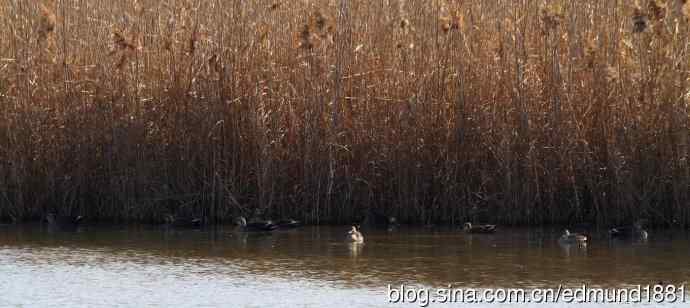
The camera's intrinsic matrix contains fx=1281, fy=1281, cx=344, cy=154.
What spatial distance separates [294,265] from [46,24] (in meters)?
3.65

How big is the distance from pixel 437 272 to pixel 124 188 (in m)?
3.63

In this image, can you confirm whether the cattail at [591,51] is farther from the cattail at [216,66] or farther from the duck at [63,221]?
the duck at [63,221]

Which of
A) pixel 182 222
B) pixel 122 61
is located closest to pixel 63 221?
pixel 182 222

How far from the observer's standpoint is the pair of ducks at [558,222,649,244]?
9414mm

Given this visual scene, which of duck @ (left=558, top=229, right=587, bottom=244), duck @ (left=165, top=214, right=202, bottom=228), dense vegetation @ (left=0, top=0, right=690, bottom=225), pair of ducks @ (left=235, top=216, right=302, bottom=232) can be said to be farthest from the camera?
duck @ (left=165, top=214, right=202, bottom=228)

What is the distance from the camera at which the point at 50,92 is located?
11180mm

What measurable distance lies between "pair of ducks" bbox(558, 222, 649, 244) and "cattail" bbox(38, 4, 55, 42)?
4.66 m

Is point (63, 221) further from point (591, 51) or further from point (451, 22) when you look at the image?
point (591, 51)

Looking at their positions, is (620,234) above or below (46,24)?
below

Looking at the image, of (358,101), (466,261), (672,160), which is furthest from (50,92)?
(672,160)

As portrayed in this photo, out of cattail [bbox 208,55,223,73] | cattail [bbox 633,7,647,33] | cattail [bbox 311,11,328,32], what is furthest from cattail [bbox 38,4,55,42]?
cattail [bbox 633,7,647,33]

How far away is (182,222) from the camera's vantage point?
10609 mm

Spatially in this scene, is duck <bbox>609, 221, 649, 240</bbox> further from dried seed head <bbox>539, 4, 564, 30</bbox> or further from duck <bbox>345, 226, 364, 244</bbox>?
duck <bbox>345, 226, 364, 244</bbox>

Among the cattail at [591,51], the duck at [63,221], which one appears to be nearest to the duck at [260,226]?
the duck at [63,221]
